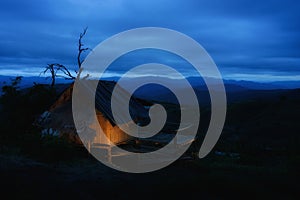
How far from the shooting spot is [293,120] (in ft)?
94.9

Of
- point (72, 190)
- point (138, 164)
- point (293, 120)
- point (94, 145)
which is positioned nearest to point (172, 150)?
point (138, 164)

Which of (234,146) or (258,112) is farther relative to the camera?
(258,112)

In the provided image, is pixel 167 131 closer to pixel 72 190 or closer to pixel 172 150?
pixel 172 150

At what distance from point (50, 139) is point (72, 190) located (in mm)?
5317

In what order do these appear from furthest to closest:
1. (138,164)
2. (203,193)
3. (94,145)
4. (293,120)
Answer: (293,120) → (94,145) → (138,164) → (203,193)

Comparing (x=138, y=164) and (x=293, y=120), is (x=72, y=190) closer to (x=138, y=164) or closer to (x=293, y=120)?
(x=138, y=164)

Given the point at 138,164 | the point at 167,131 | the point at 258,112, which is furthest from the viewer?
the point at 258,112

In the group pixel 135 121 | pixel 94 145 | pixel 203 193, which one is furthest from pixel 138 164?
pixel 203 193

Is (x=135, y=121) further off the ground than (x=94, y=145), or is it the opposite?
(x=135, y=121)

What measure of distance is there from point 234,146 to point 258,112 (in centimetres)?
1501

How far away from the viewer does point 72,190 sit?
7891mm

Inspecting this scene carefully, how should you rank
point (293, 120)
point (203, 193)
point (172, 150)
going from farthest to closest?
point (293, 120) → point (172, 150) → point (203, 193)

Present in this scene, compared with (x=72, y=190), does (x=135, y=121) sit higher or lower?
higher

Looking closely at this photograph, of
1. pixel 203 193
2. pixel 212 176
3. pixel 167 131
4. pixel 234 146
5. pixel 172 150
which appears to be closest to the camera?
pixel 203 193
